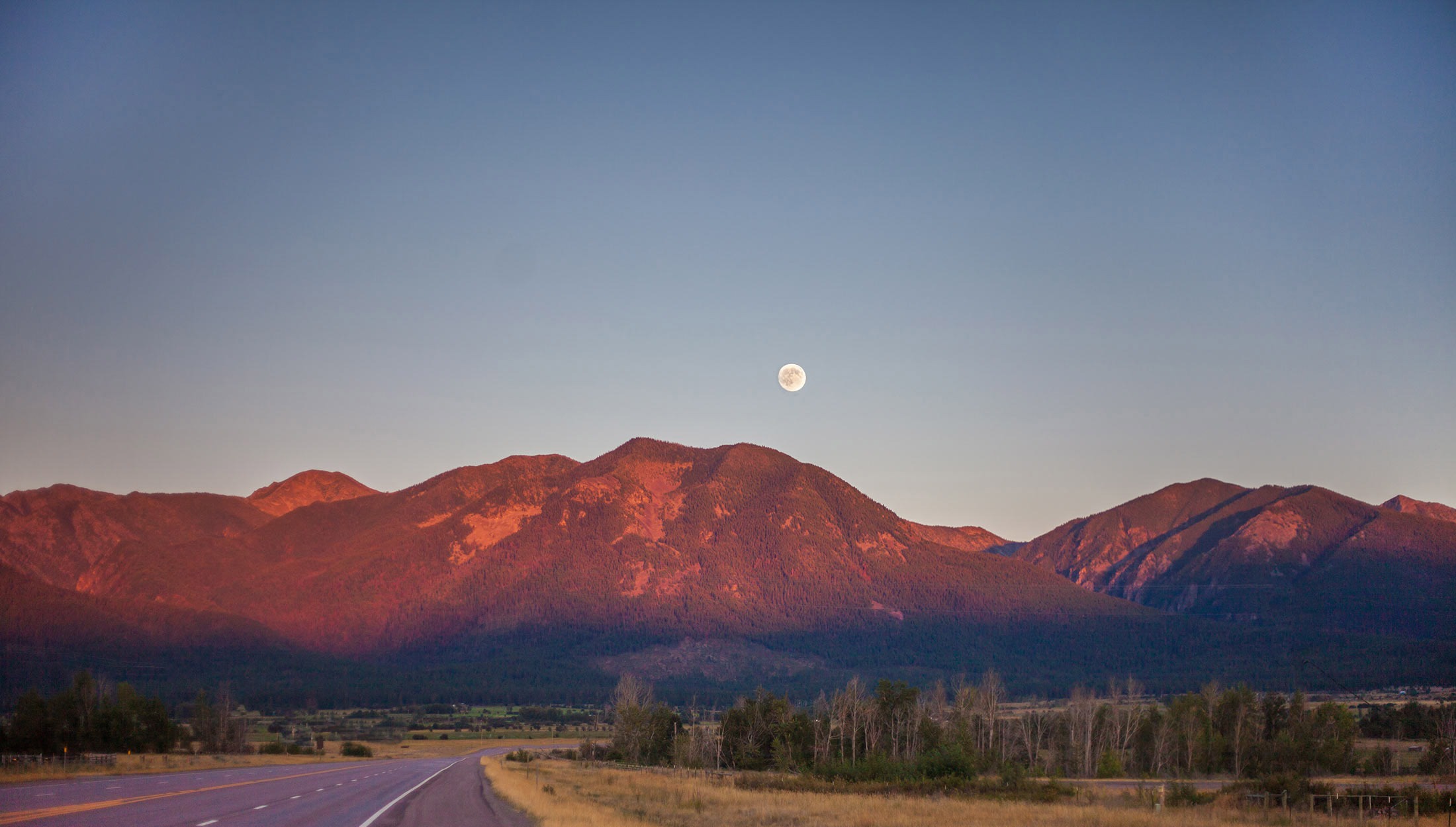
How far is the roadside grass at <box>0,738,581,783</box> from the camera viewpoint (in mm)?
46812

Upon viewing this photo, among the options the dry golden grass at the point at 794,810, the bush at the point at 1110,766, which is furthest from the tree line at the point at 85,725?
the bush at the point at 1110,766

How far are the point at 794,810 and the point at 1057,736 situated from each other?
212ft

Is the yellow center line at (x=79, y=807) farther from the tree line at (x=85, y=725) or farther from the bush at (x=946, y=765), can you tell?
the tree line at (x=85, y=725)

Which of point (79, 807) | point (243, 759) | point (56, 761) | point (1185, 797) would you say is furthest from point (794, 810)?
point (243, 759)

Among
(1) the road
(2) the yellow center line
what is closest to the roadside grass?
(1) the road

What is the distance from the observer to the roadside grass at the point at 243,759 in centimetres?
4681

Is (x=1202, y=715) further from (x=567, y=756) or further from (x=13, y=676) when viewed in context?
(x=13, y=676)

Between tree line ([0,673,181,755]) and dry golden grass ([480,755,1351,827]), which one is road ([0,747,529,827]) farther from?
tree line ([0,673,181,755])

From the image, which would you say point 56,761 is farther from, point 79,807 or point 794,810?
point 794,810

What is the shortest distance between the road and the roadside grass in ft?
8.91

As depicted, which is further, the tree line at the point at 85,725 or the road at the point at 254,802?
the tree line at the point at 85,725

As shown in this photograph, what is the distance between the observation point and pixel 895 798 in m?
45.3

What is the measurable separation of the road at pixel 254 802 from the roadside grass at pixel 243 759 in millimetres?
2715

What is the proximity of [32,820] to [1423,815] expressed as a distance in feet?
137
